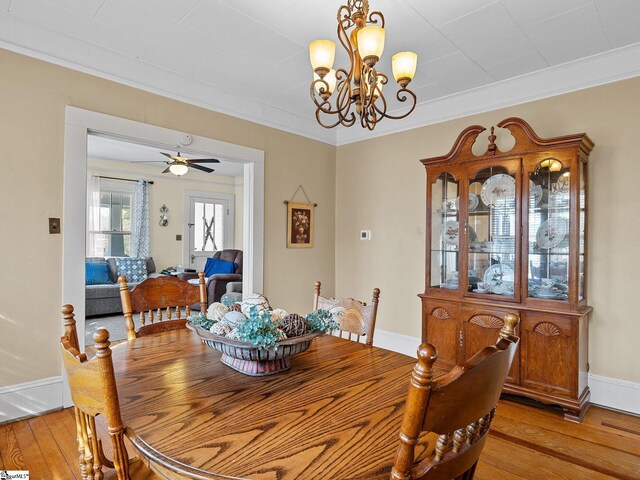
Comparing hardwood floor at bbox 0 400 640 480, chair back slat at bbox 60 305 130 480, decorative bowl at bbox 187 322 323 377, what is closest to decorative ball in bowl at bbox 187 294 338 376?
decorative bowl at bbox 187 322 323 377

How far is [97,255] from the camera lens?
21.0 feet

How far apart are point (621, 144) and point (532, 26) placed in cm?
110

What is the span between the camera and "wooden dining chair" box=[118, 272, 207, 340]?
6.56 feet

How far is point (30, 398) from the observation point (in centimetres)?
241

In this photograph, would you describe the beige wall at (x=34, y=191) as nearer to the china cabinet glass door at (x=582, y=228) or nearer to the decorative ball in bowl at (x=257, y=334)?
the decorative ball in bowl at (x=257, y=334)

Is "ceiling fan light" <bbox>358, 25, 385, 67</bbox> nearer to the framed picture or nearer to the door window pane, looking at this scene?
the framed picture

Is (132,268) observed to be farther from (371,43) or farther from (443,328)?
(371,43)

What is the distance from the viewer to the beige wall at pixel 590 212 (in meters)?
2.62

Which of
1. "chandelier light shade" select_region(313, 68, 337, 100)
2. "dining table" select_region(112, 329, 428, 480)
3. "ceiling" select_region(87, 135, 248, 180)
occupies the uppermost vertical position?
"ceiling" select_region(87, 135, 248, 180)

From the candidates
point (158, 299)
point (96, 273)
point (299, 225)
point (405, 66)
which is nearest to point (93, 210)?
point (96, 273)

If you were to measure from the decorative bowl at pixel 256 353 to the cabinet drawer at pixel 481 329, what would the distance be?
1904 mm

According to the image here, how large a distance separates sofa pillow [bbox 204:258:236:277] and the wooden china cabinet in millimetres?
3807

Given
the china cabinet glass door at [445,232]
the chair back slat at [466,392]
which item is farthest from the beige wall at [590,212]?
the chair back slat at [466,392]

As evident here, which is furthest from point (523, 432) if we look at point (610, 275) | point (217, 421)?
point (217, 421)
